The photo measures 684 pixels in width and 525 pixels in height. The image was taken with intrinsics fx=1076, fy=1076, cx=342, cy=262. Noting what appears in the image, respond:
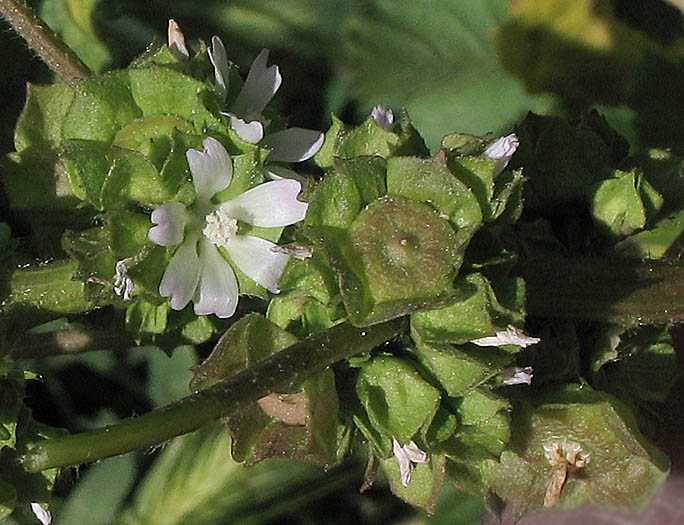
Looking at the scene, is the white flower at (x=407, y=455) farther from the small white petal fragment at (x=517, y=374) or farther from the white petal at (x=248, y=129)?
the white petal at (x=248, y=129)

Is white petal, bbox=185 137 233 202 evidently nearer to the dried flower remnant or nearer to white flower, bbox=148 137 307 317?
white flower, bbox=148 137 307 317

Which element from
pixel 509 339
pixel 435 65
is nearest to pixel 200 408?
pixel 509 339

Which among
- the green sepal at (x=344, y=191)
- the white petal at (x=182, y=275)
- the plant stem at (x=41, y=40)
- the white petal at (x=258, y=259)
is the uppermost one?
the green sepal at (x=344, y=191)

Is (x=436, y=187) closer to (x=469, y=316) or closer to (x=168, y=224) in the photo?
(x=469, y=316)

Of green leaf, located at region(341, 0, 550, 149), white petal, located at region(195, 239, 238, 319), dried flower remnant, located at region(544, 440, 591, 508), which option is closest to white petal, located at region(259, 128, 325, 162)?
white petal, located at region(195, 239, 238, 319)

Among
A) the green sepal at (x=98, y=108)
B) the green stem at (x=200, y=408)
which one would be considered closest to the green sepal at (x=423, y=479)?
the green stem at (x=200, y=408)
